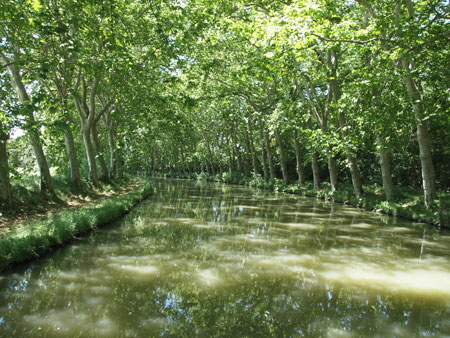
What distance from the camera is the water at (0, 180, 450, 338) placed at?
4762 mm

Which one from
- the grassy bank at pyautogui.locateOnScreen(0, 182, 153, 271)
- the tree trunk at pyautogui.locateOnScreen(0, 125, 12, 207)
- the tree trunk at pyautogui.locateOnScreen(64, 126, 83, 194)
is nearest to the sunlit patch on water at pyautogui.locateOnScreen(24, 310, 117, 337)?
the grassy bank at pyautogui.locateOnScreen(0, 182, 153, 271)

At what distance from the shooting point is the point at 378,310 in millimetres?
5367

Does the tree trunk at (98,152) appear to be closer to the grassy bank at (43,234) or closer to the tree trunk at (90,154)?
the tree trunk at (90,154)

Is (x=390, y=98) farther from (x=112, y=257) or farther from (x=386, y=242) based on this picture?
(x=112, y=257)

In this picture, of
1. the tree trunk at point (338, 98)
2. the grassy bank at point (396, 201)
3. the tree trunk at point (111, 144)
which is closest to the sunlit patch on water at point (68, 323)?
the grassy bank at point (396, 201)

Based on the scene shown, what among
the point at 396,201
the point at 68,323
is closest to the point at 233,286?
the point at 68,323

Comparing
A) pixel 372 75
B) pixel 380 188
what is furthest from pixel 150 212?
pixel 380 188

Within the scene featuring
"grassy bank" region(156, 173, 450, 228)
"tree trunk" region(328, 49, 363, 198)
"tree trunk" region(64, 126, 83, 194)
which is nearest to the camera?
"grassy bank" region(156, 173, 450, 228)

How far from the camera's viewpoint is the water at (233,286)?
15.6 feet

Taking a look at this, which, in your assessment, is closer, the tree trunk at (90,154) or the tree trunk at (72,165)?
the tree trunk at (72,165)

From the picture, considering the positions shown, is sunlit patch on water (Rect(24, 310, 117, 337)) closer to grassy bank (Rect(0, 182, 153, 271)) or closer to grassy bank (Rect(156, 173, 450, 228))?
grassy bank (Rect(0, 182, 153, 271))

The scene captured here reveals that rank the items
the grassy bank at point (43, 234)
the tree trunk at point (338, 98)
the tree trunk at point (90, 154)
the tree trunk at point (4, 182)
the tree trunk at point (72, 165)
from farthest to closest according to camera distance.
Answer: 1. the tree trunk at point (90, 154)
2. the tree trunk at point (338, 98)
3. the tree trunk at point (72, 165)
4. the tree trunk at point (4, 182)
5. the grassy bank at point (43, 234)

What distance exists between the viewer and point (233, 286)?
6.18 m

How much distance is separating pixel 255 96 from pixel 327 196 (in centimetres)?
1024
